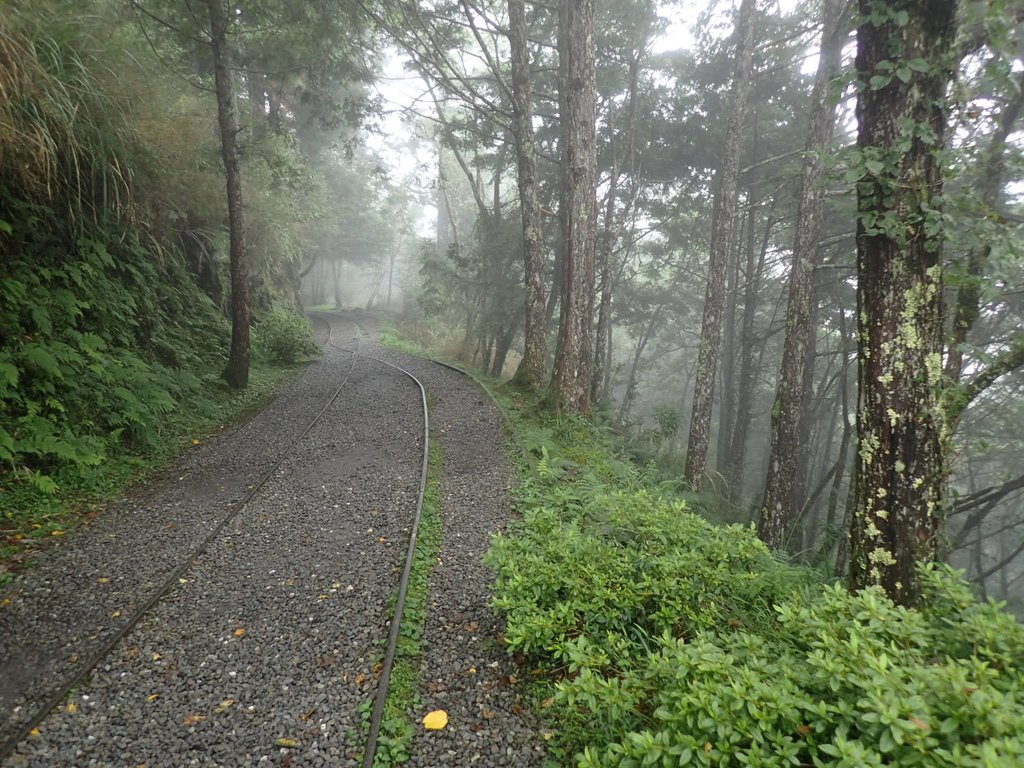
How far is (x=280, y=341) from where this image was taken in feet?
50.6

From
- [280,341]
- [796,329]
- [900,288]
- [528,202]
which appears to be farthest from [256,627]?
[280,341]

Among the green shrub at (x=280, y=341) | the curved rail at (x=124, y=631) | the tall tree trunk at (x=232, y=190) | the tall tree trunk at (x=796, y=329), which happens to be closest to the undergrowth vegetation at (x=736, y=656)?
the curved rail at (x=124, y=631)

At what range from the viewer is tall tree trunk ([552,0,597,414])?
30.1ft

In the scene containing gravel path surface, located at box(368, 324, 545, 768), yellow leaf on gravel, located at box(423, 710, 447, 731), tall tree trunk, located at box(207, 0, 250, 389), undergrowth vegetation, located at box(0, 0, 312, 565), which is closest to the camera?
gravel path surface, located at box(368, 324, 545, 768)

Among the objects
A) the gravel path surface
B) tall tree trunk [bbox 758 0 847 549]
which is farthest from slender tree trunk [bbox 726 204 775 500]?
the gravel path surface

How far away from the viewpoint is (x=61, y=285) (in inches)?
286

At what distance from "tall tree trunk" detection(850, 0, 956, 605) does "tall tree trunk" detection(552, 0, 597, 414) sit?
21.7 feet

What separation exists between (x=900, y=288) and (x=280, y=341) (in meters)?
15.6

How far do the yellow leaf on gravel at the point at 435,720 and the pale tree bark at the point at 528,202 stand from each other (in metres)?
8.69

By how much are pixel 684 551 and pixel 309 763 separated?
9.28ft

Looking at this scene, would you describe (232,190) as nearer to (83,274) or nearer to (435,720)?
(83,274)

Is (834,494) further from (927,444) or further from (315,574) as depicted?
(315,574)

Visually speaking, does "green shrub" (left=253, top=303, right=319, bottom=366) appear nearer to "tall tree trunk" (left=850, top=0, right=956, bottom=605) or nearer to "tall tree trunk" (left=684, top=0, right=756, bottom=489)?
"tall tree trunk" (left=684, top=0, right=756, bottom=489)

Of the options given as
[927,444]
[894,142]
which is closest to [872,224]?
[894,142]
